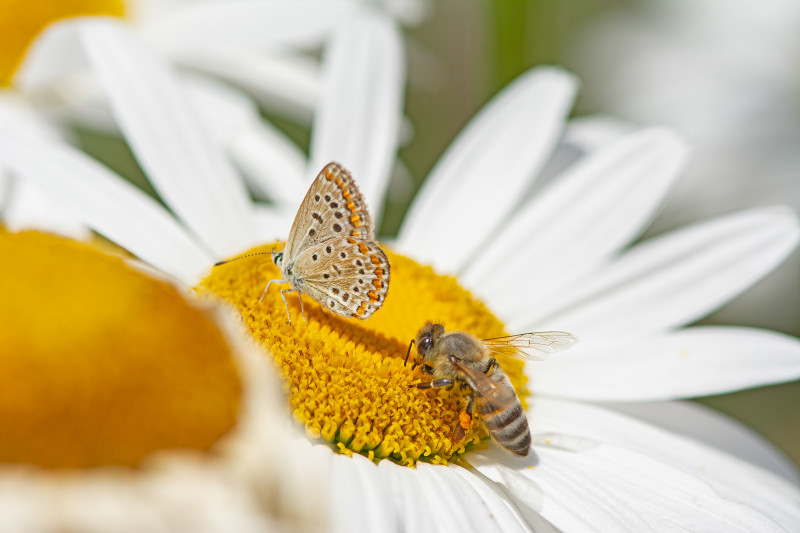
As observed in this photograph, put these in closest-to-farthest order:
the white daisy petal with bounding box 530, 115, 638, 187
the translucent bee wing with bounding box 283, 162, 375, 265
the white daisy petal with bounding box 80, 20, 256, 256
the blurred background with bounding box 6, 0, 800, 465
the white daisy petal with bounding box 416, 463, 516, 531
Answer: the white daisy petal with bounding box 416, 463, 516, 531
the translucent bee wing with bounding box 283, 162, 375, 265
the white daisy petal with bounding box 80, 20, 256, 256
the white daisy petal with bounding box 530, 115, 638, 187
the blurred background with bounding box 6, 0, 800, 465

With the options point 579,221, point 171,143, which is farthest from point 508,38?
point 171,143

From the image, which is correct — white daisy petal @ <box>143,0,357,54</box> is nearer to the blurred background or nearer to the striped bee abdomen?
the blurred background

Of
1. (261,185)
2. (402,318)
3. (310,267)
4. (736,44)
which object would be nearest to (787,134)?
(736,44)

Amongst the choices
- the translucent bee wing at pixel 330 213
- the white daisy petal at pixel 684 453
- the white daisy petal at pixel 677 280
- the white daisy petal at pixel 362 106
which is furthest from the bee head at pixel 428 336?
the white daisy petal at pixel 362 106

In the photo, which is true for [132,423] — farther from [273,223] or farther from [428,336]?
[273,223]

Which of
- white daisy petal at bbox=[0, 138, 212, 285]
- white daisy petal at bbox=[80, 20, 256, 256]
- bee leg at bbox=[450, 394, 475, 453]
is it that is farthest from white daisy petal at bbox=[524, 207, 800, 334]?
white daisy petal at bbox=[0, 138, 212, 285]

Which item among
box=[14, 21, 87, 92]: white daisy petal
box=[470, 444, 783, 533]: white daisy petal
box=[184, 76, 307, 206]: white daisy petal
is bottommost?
box=[470, 444, 783, 533]: white daisy petal
